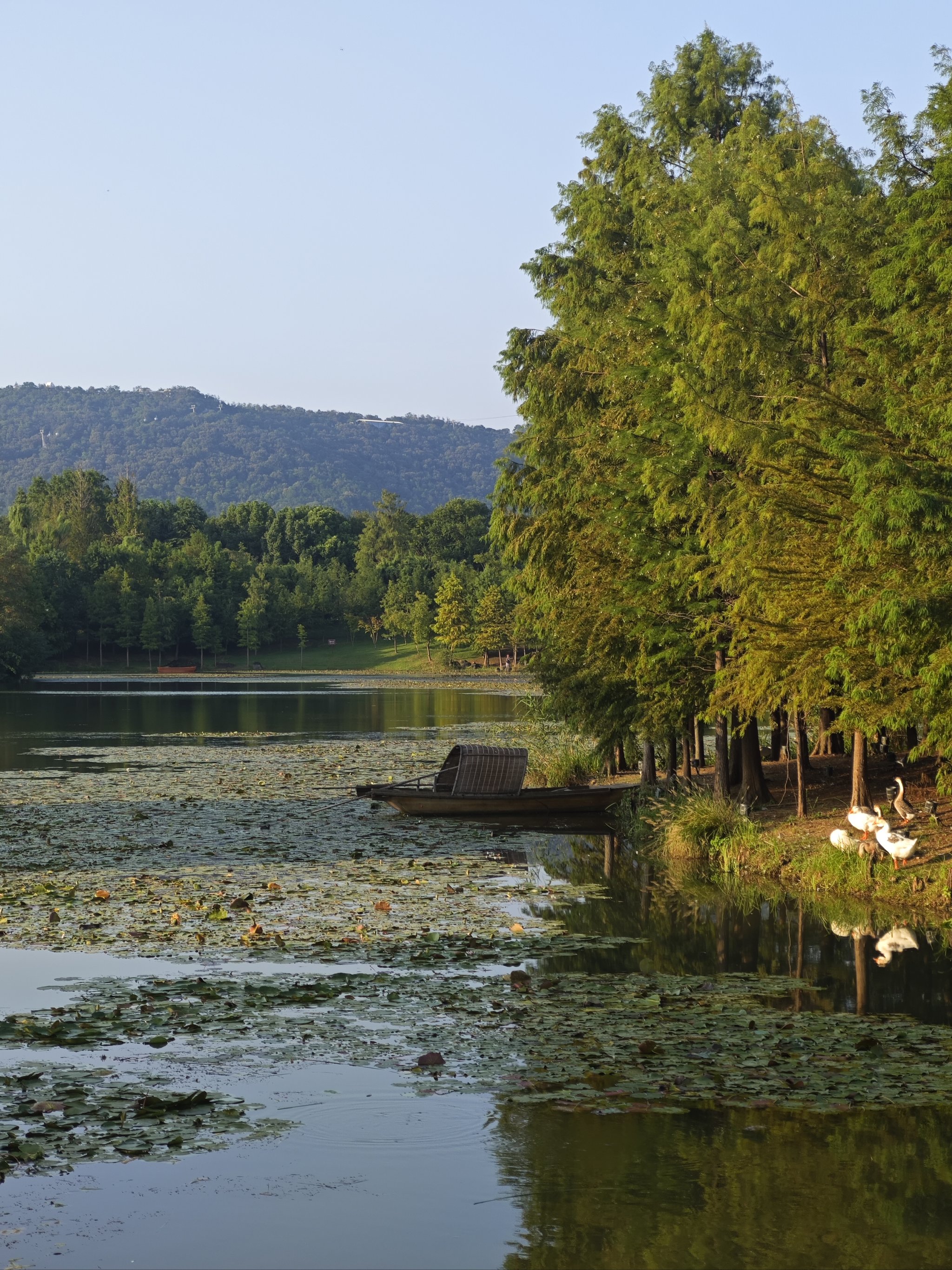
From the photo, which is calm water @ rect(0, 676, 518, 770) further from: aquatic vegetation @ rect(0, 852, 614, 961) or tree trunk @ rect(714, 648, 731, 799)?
tree trunk @ rect(714, 648, 731, 799)

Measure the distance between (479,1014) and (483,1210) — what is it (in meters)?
4.36

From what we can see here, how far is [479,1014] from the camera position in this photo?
13.6 metres

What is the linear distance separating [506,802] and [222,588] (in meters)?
143

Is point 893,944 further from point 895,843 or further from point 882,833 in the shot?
point 882,833

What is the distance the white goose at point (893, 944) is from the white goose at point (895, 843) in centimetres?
183

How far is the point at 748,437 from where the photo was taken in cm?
2267

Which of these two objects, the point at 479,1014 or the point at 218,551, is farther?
the point at 218,551

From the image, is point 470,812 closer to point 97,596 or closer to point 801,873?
point 801,873

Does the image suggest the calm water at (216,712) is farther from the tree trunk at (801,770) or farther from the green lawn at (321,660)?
the green lawn at (321,660)

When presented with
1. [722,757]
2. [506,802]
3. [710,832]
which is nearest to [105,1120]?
[710,832]

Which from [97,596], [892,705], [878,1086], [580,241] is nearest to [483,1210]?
[878,1086]

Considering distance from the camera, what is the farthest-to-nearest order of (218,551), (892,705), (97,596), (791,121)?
(218,551) → (97,596) → (791,121) → (892,705)

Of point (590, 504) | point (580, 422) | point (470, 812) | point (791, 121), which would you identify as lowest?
point (470, 812)

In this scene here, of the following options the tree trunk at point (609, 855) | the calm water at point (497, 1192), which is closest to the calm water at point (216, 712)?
the tree trunk at point (609, 855)
